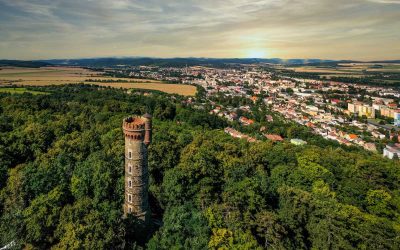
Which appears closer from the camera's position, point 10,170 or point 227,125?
point 10,170

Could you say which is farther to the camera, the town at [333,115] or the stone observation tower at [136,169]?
the town at [333,115]

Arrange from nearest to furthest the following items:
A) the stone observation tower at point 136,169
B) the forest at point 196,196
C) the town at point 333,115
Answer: the forest at point 196,196, the stone observation tower at point 136,169, the town at point 333,115

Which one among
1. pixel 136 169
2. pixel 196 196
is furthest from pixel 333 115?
pixel 136 169

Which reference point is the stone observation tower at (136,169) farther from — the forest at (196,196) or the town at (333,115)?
the town at (333,115)

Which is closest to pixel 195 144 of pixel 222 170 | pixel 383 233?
pixel 222 170

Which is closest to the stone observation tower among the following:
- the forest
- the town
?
the forest

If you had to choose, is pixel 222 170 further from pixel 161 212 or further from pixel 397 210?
pixel 397 210

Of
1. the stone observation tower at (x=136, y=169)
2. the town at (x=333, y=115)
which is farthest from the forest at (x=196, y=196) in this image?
the town at (x=333, y=115)
